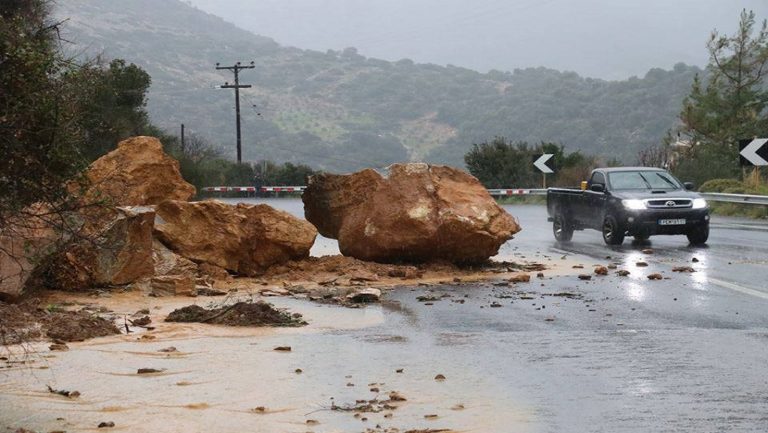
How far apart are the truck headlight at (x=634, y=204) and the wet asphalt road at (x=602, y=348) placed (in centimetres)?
518

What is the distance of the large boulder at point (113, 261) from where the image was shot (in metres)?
15.0

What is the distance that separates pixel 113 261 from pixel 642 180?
1370cm

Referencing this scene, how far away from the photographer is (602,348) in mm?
10570

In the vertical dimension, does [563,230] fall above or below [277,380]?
below

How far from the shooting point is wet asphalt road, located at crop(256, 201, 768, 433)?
7840mm

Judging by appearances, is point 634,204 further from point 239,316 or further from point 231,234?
point 239,316

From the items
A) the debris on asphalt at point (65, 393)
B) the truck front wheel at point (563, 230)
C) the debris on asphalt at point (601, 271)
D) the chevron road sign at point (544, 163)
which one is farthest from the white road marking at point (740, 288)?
the chevron road sign at point (544, 163)

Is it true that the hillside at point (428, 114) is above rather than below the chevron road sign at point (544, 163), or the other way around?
above

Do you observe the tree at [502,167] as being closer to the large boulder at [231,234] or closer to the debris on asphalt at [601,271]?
the debris on asphalt at [601,271]

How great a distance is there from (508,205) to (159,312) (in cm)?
3649

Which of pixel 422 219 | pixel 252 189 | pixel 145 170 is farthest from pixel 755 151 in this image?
pixel 252 189

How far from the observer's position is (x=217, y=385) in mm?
8977

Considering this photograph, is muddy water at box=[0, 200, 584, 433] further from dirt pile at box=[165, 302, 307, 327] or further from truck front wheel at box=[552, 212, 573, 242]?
truck front wheel at box=[552, 212, 573, 242]

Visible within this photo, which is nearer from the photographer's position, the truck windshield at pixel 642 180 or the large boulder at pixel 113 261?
the large boulder at pixel 113 261
